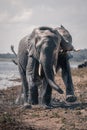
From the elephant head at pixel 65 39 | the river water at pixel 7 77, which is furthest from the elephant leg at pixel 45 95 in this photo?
the river water at pixel 7 77

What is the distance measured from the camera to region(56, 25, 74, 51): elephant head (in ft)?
48.0

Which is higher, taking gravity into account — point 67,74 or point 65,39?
point 65,39

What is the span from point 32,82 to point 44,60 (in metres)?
1.25

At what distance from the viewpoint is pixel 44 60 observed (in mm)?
13531

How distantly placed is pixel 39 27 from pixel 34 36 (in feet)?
1.21

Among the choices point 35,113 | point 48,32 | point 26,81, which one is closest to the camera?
point 35,113

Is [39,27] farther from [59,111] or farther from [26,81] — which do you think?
Answer: [59,111]

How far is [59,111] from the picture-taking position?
13.3m

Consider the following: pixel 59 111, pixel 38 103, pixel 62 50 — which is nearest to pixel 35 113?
pixel 59 111

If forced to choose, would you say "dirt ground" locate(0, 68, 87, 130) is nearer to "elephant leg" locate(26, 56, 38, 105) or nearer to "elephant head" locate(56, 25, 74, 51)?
"elephant leg" locate(26, 56, 38, 105)

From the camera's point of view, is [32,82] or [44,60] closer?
[44,60]

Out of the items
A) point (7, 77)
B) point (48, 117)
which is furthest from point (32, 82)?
point (7, 77)

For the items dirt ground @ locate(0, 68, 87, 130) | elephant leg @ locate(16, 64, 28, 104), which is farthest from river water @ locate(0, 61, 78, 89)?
dirt ground @ locate(0, 68, 87, 130)

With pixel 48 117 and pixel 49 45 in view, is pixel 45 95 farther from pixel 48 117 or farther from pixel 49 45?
pixel 48 117
